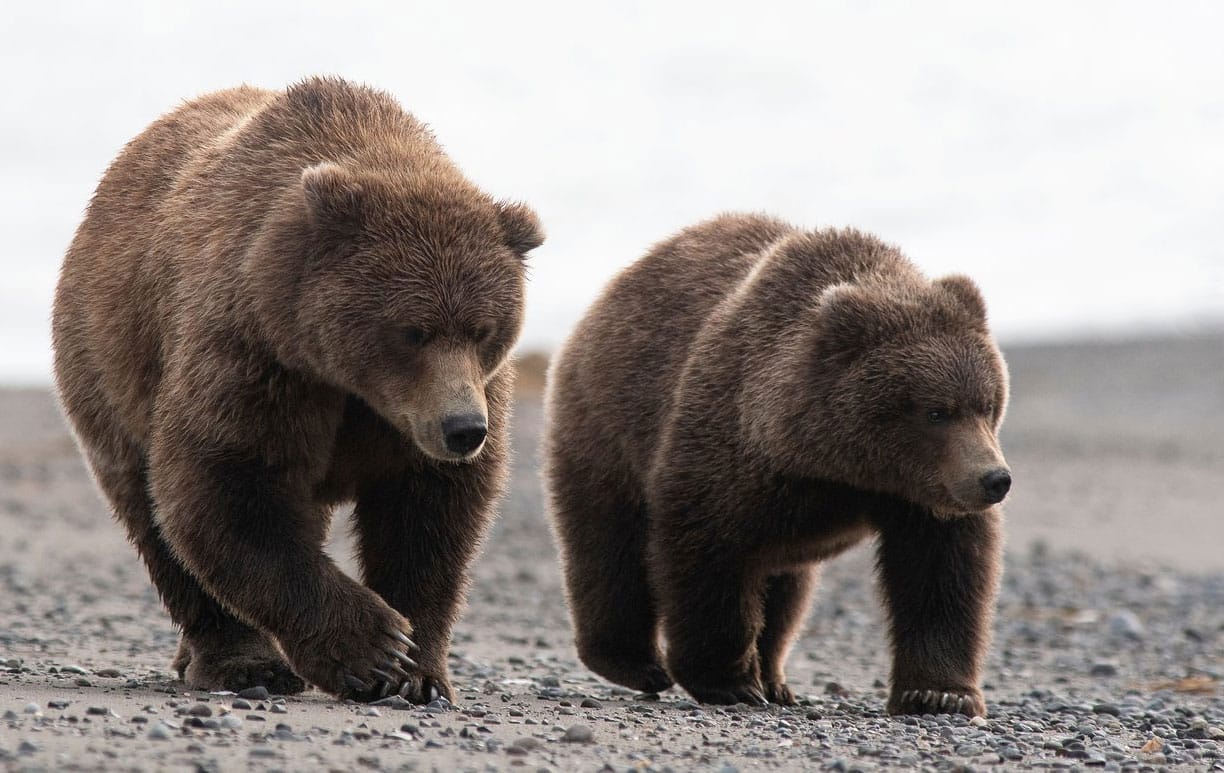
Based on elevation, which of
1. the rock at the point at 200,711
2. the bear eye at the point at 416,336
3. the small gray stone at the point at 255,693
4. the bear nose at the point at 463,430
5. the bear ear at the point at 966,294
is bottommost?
the small gray stone at the point at 255,693

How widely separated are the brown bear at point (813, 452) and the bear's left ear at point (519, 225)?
1572 mm

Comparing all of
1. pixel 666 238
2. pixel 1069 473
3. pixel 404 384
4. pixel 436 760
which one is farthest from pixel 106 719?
pixel 1069 473

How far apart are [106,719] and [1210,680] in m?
7.30

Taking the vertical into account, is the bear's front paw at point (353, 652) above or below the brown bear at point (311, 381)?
below

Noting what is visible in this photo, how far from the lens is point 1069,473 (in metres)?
27.2

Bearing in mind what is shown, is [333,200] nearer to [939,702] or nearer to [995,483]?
[995,483]

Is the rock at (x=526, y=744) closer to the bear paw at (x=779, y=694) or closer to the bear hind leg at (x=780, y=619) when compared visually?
the bear paw at (x=779, y=694)

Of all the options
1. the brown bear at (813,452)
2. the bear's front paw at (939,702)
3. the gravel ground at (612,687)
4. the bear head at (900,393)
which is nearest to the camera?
the gravel ground at (612,687)

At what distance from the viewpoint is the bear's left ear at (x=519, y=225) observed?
6.80m

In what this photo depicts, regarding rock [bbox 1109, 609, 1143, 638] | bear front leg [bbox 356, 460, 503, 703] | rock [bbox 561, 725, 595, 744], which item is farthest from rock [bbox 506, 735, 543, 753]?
rock [bbox 1109, 609, 1143, 638]

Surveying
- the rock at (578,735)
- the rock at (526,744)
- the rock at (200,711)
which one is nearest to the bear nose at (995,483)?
the rock at (578,735)

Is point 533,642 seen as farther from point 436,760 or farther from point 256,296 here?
point 436,760

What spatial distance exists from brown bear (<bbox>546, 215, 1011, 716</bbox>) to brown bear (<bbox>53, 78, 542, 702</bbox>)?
3.80 ft

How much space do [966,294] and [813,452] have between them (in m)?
1.09
